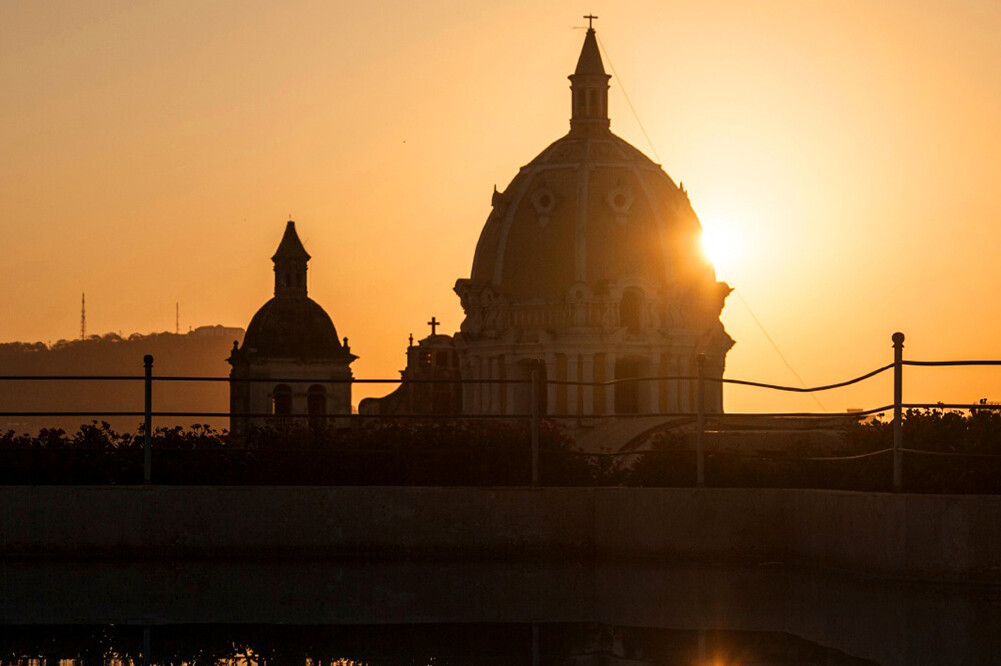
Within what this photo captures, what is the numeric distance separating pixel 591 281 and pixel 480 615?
84461 mm

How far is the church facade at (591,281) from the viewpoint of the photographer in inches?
3738

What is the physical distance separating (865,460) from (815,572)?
1.21 metres

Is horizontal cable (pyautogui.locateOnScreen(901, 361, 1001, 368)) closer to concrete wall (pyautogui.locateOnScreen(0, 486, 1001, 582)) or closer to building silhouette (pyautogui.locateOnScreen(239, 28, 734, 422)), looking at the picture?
concrete wall (pyautogui.locateOnScreen(0, 486, 1001, 582))

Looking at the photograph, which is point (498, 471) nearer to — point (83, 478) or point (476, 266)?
point (83, 478)

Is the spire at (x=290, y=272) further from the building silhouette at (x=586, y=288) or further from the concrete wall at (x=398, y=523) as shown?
the concrete wall at (x=398, y=523)

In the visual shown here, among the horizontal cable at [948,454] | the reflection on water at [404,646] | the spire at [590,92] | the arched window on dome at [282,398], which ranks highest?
the spire at [590,92]

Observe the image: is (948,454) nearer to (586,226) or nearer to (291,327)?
(586,226)

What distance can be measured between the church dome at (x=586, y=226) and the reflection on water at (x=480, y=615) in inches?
3213

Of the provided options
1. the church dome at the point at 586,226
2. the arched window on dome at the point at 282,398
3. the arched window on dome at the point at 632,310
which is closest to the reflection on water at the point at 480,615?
the church dome at the point at 586,226

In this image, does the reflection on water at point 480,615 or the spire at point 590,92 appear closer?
the reflection on water at point 480,615

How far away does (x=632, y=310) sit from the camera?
96500 millimetres

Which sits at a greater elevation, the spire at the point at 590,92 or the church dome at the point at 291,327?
the spire at the point at 590,92

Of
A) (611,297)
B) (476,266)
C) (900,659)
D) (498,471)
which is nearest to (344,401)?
(476,266)

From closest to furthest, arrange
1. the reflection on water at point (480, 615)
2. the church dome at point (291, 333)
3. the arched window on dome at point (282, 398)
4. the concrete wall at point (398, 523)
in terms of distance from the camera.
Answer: the reflection on water at point (480, 615) < the concrete wall at point (398, 523) < the arched window on dome at point (282, 398) < the church dome at point (291, 333)
